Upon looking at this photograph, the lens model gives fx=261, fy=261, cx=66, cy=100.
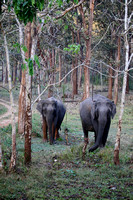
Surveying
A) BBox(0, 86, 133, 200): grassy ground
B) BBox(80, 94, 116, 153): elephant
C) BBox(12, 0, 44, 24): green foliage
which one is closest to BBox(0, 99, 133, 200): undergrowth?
BBox(0, 86, 133, 200): grassy ground

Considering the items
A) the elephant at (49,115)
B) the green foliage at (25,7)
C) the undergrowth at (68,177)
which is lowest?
the undergrowth at (68,177)

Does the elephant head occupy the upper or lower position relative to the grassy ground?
upper

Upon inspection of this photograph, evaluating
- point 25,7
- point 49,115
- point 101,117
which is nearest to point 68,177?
point 101,117

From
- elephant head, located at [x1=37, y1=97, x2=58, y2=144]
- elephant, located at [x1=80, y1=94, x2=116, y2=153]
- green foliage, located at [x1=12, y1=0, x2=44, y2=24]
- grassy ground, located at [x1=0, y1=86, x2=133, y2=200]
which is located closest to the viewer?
green foliage, located at [x1=12, y1=0, x2=44, y2=24]

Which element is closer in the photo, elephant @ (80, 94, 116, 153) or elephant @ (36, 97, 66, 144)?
elephant @ (80, 94, 116, 153)

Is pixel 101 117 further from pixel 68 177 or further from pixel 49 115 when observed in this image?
pixel 68 177

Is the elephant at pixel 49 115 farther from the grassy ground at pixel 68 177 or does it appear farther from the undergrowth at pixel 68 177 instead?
the undergrowth at pixel 68 177

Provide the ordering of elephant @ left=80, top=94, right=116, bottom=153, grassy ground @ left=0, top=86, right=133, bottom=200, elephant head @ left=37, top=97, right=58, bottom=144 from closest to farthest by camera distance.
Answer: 1. grassy ground @ left=0, top=86, right=133, bottom=200
2. elephant @ left=80, top=94, right=116, bottom=153
3. elephant head @ left=37, top=97, right=58, bottom=144

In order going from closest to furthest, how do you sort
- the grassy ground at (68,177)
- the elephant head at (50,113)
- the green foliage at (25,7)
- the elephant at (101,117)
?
the green foliage at (25,7) < the grassy ground at (68,177) < the elephant at (101,117) < the elephant head at (50,113)

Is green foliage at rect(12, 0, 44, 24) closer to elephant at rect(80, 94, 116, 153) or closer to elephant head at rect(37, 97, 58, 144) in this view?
elephant at rect(80, 94, 116, 153)

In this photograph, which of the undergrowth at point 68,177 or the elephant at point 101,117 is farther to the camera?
the elephant at point 101,117

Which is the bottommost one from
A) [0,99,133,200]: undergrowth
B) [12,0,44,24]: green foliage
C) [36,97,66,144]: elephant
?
[0,99,133,200]: undergrowth

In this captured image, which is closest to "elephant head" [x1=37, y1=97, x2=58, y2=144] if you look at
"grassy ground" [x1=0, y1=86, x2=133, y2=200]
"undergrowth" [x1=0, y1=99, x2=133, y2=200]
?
"grassy ground" [x1=0, y1=86, x2=133, y2=200]

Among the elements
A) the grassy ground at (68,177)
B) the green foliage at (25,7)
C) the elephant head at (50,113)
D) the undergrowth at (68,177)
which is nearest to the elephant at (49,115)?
the elephant head at (50,113)
